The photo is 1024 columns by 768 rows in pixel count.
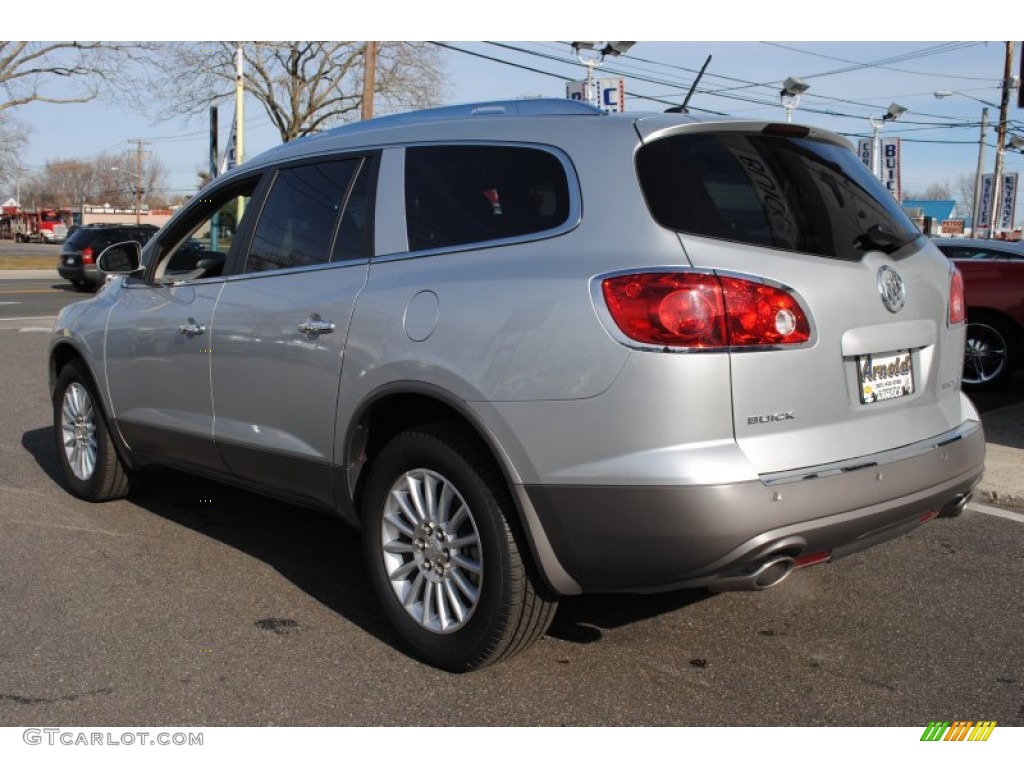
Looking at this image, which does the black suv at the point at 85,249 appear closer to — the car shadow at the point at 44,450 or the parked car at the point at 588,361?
the car shadow at the point at 44,450

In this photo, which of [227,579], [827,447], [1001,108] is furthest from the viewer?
[1001,108]

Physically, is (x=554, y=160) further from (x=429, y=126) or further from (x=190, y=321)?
(x=190, y=321)

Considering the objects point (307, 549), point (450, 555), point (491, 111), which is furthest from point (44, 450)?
point (491, 111)

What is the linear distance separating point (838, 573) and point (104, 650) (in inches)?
120

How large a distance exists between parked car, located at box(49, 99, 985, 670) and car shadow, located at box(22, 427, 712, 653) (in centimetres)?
47

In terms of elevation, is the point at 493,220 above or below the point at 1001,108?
below

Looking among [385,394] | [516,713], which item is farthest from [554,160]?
[516,713]

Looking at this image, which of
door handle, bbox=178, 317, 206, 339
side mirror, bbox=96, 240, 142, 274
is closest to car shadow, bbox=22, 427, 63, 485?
side mirror, bbox=96, 240, 142, 274

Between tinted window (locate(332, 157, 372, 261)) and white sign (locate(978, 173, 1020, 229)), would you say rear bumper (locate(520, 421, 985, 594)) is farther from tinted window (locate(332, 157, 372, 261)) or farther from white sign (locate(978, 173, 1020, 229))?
white sign (locate(978, 173, 1020, 229))

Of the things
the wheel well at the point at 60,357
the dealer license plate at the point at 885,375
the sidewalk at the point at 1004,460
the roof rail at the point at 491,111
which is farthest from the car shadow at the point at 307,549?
the sidewalk at the point at 1004,460

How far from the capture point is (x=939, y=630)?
400 centimetres

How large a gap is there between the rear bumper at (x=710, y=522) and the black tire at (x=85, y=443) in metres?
3.29

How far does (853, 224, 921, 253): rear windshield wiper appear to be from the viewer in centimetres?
353

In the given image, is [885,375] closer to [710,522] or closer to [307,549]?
[710,522]
